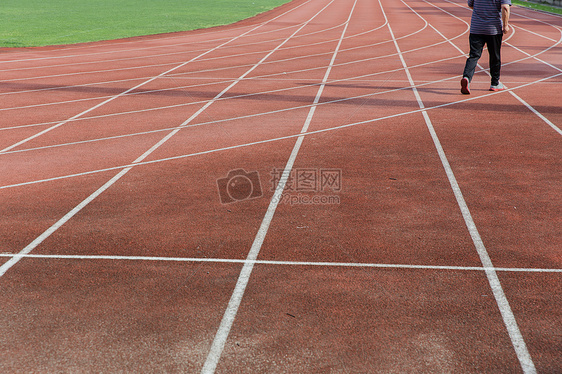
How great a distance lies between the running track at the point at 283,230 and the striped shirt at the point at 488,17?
1.14 metres

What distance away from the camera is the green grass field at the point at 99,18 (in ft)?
69.4

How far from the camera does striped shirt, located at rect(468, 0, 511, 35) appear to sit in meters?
9.74

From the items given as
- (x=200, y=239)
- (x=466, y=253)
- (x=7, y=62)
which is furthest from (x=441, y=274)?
(x=7, y=62)

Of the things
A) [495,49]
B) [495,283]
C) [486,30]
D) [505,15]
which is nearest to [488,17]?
[486,30]

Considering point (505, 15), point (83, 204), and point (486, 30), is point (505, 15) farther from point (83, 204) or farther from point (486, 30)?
point (83, 204)

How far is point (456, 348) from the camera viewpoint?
3.16 meters

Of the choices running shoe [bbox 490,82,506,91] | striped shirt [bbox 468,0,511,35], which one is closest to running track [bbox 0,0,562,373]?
running shoe [bbox 490,82,506,91]

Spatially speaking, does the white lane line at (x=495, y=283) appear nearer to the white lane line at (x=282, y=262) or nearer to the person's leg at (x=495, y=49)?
the white lane line at (x=282, y=262)

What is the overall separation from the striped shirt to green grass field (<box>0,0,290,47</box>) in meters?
14.2

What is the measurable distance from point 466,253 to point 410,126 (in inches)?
157

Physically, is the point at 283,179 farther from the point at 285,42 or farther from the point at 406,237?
the point at 285,42

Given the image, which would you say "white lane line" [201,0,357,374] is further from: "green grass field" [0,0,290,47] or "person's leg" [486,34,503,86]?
"green grass field" [0,0,290,47]

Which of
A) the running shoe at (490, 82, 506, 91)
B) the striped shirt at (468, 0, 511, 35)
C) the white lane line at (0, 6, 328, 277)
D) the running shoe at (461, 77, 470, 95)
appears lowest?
the running shoe at (490, 82, 506, 91)

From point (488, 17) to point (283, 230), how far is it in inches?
274
